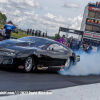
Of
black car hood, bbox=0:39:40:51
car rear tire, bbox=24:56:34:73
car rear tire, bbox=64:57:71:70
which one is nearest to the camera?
black car hood, bbox=0:39:40:51

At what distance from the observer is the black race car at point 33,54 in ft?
21.6

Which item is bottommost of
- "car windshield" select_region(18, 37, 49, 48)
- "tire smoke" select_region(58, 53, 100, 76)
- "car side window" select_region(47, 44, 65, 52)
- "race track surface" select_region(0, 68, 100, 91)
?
"tire smoke" select_region(58, 53, 100, 76)

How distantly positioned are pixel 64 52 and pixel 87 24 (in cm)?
6401

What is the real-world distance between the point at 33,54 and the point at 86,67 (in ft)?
13.4

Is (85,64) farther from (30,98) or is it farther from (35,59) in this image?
(30,98)

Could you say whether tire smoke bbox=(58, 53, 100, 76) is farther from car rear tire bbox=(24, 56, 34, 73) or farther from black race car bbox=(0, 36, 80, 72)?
car rear tire bbox=(24, 56, 34, 73)

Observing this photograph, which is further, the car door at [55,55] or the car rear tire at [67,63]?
the car rear tire at [67,63]

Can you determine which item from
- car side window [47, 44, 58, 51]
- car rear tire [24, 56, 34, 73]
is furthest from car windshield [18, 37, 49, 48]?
car rear tire [24, 56, 34, 73]

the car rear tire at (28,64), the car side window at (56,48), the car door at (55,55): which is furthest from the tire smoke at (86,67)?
the car rear tire at (28,64)

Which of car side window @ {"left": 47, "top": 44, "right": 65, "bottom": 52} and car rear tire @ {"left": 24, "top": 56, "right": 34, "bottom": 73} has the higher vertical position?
car side window @ {"left": 47, "top": 44, "right": 65, "bottom": 52}

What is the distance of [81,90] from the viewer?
4.66 metres

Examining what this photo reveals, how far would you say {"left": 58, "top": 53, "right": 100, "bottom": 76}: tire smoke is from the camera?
8.95 meters

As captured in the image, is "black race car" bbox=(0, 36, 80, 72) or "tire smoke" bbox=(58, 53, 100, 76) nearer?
"black race car" bbox=(0, 36, 80, 72)

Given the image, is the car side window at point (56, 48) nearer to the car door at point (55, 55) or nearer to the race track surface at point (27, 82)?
the car door at point (55, 55)
